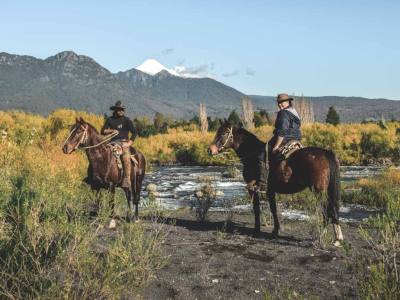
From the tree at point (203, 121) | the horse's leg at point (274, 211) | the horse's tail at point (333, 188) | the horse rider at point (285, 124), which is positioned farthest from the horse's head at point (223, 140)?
the tree at point (203, 121)

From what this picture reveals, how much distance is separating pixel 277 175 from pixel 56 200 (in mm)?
3932

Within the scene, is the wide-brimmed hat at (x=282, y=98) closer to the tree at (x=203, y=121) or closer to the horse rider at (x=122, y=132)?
the horse rider at (x=122, y=132)

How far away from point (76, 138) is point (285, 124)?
3992mm

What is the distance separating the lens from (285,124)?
9016mm

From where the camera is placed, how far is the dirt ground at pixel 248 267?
627 cm

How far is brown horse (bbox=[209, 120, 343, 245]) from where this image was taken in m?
8.65

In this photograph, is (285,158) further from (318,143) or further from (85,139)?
(318,143)

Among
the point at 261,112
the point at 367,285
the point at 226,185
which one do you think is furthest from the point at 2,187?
the point at 261,112

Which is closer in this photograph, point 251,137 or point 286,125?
point 286,125

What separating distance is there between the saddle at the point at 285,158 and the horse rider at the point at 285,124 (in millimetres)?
79

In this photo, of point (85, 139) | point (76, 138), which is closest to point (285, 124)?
point (85, 139)

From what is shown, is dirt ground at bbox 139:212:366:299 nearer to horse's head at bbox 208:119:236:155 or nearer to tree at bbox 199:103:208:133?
horse's head at bbox 208:119:236:155

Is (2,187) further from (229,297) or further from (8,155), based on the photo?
(229,297)

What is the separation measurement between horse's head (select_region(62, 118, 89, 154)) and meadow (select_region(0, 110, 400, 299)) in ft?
2.03
